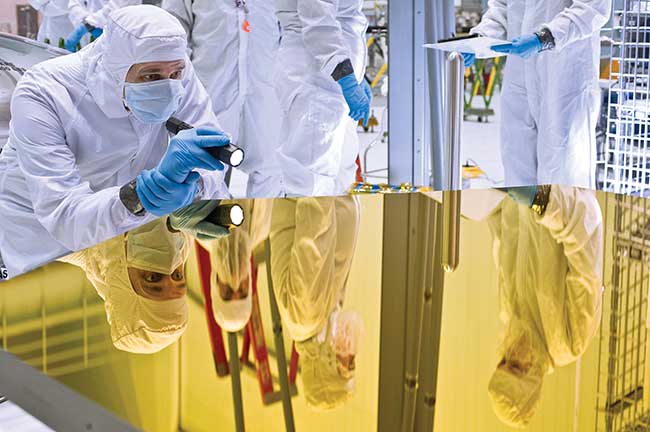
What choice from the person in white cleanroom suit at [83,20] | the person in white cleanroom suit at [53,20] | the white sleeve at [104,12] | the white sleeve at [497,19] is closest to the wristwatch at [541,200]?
the white sleeve at [497,19]

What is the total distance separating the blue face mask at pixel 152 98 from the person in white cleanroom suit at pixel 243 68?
4.00 feet

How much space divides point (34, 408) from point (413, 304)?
0.45 meters

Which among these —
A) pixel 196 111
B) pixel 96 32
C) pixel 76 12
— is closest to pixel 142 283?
pixel 196 111

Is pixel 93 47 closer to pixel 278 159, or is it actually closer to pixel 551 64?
pixel 278 159

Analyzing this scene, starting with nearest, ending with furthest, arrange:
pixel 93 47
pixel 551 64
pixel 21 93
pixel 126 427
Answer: pixel 126 427 < pixel 21 93 < pixel 93 47 < pixel 551 64

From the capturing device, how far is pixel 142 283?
3.74 ft

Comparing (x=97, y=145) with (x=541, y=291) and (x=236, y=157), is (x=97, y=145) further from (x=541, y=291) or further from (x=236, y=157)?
(x=541, y=291)

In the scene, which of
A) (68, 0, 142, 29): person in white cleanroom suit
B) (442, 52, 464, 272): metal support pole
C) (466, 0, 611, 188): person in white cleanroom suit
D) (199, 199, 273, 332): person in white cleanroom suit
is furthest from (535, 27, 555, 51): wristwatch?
(199, 199, 273, 332): person in white cleanroom suit

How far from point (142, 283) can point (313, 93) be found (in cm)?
210

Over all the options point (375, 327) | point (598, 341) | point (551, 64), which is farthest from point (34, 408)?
point (551, 64)

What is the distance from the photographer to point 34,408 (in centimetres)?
83

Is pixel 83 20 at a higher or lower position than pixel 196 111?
higher

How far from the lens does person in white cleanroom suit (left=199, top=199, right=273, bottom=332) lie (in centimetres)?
104

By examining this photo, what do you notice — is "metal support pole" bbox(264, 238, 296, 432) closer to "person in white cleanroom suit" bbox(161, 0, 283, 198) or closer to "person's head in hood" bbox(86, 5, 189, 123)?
"person's head in hood" bbox(86, 5, 189, 123)
